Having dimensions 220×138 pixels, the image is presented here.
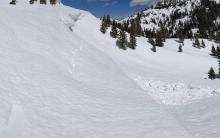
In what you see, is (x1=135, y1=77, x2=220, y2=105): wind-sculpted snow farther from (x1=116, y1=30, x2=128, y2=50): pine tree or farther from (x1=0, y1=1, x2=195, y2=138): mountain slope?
(x1=116, y1=30, x2=128, y2=50): pine tree

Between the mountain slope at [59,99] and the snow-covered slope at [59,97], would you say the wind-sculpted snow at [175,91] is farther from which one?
the mountain slope at [59,99]

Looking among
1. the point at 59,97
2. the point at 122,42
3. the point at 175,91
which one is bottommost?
the point at 122,42

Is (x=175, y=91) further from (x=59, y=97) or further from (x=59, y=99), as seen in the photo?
(x=59, y=99)

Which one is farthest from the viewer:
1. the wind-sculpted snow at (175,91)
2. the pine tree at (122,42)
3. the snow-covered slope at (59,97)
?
the pine tree at (122,42)

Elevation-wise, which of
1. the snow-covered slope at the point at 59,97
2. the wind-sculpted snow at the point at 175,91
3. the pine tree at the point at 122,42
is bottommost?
the pine tree at the point at 122,42

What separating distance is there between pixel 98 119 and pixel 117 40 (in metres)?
36.9

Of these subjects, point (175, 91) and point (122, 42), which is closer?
point (175, 91)

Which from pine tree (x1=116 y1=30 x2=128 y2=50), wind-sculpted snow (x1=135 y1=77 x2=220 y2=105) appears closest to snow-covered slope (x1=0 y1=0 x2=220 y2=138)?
wind-sculpted snow (x1=135 y1=77 x2=220 y2=105)

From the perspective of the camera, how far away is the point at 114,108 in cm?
1562

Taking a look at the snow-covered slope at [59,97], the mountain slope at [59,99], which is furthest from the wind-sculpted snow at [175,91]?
the mountain slope at [59,99]

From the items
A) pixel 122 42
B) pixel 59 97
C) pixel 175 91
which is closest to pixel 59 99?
pixel 59 97

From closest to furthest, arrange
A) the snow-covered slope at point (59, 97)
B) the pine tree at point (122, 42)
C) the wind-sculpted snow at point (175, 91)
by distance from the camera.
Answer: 1. the snow-covered slope at point (59, 97)
2. the wind-sculpted snow at point (175, 91)
3. the pine tree at point (122, 42)

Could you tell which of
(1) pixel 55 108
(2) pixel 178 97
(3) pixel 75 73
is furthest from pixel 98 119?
(2) pixel 178 97

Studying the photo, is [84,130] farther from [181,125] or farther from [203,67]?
[203,67]
